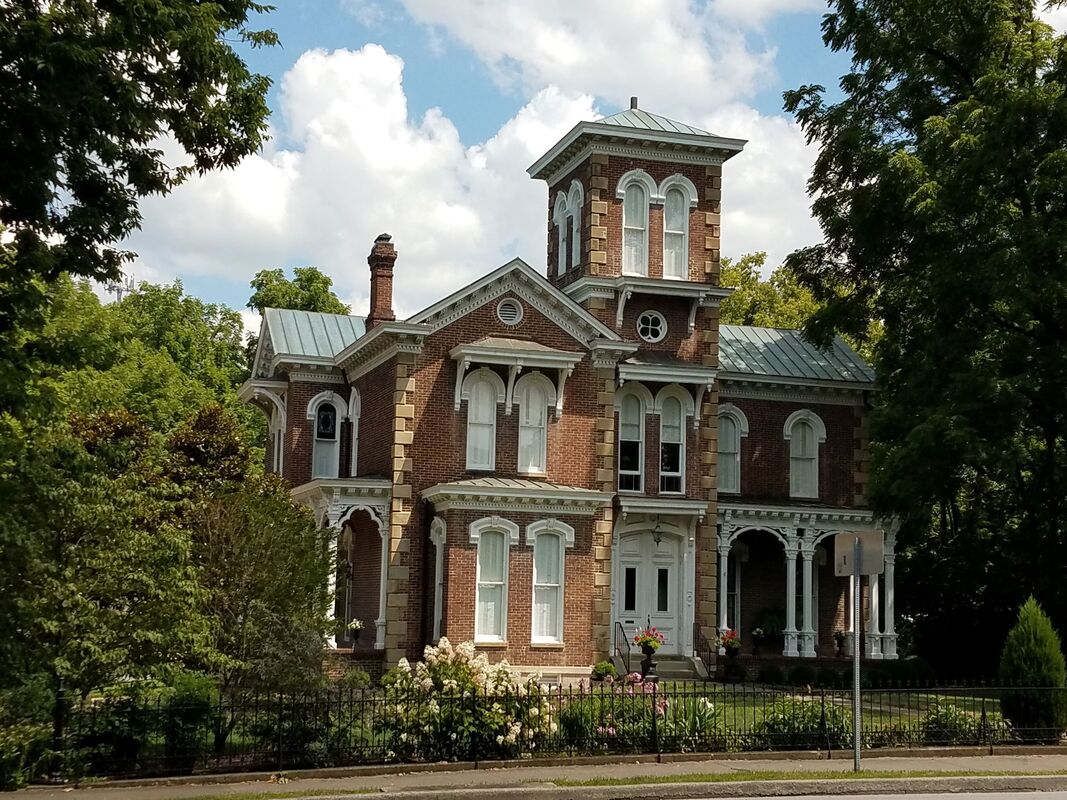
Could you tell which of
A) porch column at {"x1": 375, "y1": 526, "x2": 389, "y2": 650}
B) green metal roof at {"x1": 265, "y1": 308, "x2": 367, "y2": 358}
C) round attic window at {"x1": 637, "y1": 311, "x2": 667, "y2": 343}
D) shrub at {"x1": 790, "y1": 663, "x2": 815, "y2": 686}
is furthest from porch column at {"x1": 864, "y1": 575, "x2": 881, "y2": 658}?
green metal roof at {"x1": 265, "y1": 308, "x2": 367, "y2": 358}

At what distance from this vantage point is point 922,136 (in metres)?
34.3

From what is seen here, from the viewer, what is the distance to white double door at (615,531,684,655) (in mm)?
34000

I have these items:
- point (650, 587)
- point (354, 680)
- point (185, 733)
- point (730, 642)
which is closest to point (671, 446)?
point (650, 587)

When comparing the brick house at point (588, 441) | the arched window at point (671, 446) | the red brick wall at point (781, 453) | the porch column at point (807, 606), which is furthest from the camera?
the red brick wall at point (781, 453)

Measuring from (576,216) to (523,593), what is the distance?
34.1 feet

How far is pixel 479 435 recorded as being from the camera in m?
32.2

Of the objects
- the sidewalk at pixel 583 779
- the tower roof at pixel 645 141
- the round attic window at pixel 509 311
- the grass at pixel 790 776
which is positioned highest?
the tower roof at pixel 645 141

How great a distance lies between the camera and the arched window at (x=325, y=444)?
119ft

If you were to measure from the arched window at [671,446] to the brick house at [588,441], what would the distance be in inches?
2.0

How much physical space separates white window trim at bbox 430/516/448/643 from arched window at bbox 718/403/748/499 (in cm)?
922

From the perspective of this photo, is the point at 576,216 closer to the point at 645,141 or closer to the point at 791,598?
the point at 645,141

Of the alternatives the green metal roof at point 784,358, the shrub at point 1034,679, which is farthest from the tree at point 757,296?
the shrub at point 1034,679

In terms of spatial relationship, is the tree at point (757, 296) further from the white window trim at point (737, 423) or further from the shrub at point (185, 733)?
the shrub at point (185, 733)

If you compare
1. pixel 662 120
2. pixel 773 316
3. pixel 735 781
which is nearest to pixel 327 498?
pixel 662 120
